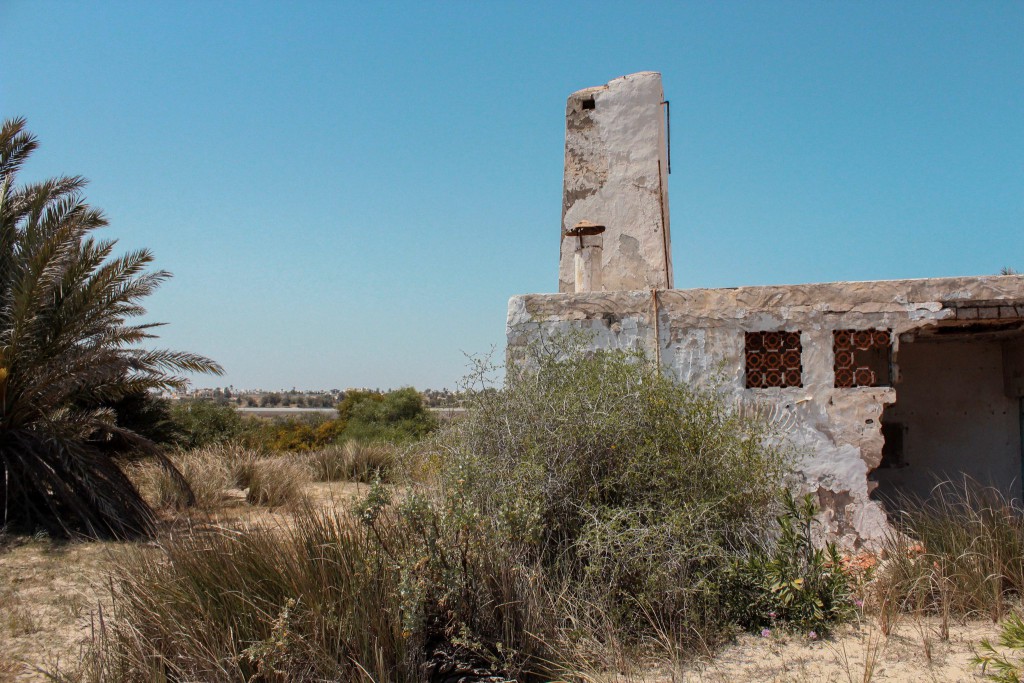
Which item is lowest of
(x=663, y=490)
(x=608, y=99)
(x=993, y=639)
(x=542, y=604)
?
(x=993, y=639)

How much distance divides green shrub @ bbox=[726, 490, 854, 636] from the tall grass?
0.31 m

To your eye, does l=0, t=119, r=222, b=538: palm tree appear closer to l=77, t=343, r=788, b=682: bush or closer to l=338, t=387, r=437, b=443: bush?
l=77, t=343, r=788, b=682: bush

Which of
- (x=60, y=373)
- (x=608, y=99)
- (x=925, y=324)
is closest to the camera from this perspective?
(x=925, y=324)

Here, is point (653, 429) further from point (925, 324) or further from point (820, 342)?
point (925, 324)

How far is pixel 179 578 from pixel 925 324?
5.90 m

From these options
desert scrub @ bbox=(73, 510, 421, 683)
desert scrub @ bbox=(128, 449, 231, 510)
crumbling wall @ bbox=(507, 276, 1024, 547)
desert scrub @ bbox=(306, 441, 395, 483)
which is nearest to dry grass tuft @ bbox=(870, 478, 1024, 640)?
crumbling wall @ bbox=(507, 276, 1024, 547)

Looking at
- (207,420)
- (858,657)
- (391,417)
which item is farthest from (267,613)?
(391,417)

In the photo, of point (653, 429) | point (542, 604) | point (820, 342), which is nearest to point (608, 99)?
point (820, 342)

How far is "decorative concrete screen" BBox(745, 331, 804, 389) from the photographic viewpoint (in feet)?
21.4

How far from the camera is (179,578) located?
13.4 feet

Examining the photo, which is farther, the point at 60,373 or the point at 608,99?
the point at 608,99

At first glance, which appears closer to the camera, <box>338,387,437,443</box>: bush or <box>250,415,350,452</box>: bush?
<box>338,387,437,443</box>: bush

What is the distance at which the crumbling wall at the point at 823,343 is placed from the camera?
249 inches

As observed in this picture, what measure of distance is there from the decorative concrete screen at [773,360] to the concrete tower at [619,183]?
2.32 meters
